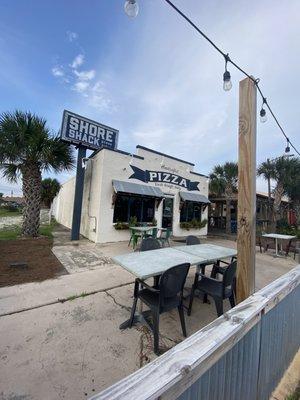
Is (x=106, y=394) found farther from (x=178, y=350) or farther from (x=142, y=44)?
(x=142, y=44)

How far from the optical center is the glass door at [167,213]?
11875mm

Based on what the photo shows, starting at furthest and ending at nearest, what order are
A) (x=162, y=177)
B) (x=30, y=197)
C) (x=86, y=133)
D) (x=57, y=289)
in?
(x=162, y=177), (x=86, y=133), (x=30, y=197), (x=57, y=289)

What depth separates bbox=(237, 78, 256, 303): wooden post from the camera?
9.12 feet

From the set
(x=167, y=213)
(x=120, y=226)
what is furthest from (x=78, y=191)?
(x=167, y=213)

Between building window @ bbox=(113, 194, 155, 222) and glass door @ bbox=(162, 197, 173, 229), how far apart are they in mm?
905

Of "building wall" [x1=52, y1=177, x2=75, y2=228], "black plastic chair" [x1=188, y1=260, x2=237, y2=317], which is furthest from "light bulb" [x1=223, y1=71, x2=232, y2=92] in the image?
"building wall" [x1=52, y1=177, x2=75, y2=228]

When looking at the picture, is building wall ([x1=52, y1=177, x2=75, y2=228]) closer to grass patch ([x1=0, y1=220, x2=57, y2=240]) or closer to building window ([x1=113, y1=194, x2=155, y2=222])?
grass patch ([x1=0, y1=220, x2=57, y2=240])

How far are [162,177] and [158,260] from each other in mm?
8463

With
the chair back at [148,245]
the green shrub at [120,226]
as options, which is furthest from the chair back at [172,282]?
the green shrub at [120,226]

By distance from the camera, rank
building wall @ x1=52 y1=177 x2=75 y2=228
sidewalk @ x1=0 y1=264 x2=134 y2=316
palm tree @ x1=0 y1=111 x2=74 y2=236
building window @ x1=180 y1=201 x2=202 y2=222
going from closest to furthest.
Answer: sidewalk @ x1=0 y1=264 x2=134 y2=316 < palm tree @ x1=0 y1=111 x2=74 y2=236 < building window @ x1=180 y1=201 x2=202 y2=222 < building wall @ x1=52 y1=177 x2=75 y2=228

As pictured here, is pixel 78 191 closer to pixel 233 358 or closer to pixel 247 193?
pixel 247 193

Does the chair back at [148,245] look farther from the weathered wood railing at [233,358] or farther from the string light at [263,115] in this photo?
the string light at [263,115]

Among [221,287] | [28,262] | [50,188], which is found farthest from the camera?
[50,188]

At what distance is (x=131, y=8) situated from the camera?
2.42 metres
